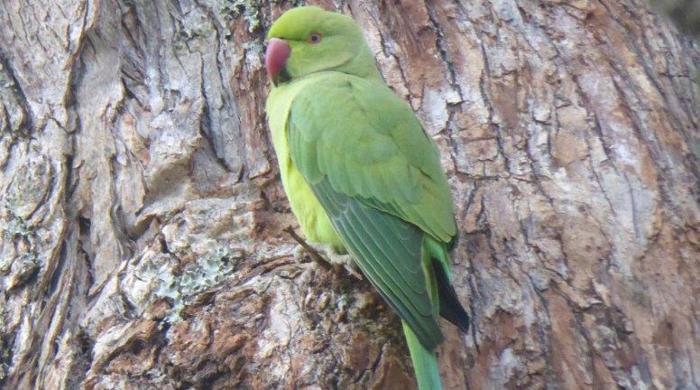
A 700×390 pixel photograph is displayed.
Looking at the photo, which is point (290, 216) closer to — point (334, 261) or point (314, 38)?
point (334, 261)

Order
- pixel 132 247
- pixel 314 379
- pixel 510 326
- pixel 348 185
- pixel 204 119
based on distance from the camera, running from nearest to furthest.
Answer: pixel 314 379 → pixel 510 326 → pixel 348 185 → pixel 132 247 → pixel 204 119

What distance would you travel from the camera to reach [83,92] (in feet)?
11.9

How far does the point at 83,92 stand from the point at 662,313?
86.8 inches

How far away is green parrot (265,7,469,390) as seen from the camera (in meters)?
2.76

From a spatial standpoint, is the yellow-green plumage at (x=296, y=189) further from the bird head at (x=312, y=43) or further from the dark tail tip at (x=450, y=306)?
the dark tail tip at (x=450, y=306)

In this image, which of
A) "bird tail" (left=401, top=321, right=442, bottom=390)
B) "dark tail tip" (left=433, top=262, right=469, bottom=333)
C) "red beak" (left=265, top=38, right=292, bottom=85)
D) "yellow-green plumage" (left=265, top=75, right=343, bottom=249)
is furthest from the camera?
"red beak" (left=265, top=38, right=292, bottom=85)

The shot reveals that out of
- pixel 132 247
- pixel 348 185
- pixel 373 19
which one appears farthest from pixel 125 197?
pixel 373 19

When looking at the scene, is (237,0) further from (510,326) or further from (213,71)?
(510,326)

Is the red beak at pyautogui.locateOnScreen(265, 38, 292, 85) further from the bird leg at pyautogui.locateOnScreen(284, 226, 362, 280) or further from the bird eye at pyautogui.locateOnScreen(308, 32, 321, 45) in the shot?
the bird leg at pyautogui.locateOnScreen(284, 226, 362, 280)

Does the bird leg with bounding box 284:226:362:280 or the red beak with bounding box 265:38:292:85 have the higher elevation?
the red beak with bounding box 265:38:292:85

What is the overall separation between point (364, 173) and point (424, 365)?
2.46 feet

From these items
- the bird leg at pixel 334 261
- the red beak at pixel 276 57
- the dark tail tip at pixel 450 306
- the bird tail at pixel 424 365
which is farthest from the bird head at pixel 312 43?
the bird tail at pixel 424 365

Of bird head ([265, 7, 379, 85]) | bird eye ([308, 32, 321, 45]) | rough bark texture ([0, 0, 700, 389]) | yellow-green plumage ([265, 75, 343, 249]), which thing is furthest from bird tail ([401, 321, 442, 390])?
bird eye ([308, 32, 321, 45])

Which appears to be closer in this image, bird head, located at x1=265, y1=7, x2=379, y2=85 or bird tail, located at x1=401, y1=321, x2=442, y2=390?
bird tail, located at x1=401, y1=321, x2=442, y2=390
